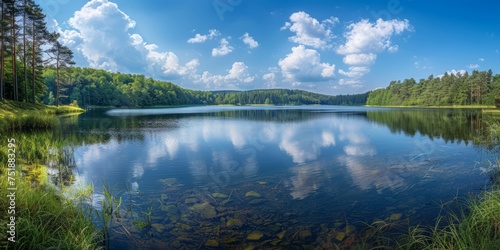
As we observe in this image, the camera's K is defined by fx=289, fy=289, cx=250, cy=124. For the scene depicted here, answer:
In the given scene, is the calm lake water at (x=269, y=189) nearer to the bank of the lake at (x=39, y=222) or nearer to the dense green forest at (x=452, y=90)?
the bank of the lake at (x=39, y=222)

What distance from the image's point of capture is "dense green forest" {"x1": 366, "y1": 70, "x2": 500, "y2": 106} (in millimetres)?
111875

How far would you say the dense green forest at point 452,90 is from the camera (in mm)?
111875

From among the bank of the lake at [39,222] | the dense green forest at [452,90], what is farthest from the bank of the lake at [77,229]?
the dense green forest at [452,90]

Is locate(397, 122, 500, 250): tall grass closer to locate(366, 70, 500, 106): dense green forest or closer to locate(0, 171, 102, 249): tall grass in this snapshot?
locate(0, 171, 102, 249): tall grass

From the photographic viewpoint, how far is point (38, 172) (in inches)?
524

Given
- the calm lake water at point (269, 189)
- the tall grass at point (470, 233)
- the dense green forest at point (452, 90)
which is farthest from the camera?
the dense green forest at point (452, 90)

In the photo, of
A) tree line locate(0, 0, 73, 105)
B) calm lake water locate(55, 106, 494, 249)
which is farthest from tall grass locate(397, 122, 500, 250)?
tree line locate(0, 0, 73, 105)

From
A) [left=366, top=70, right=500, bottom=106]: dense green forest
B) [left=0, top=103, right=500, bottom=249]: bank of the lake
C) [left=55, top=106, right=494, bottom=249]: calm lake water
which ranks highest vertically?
[left=366, top=70, right=500, bottom=106]: dense green forest

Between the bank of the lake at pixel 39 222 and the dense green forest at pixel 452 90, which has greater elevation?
the dense green forest at pixel 452 90

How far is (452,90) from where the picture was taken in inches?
4835

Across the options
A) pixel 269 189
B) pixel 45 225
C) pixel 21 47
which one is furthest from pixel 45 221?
pixel 21 47

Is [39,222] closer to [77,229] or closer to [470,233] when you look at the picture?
[77,229]

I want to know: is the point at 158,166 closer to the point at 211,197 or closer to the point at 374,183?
the point at 211,197

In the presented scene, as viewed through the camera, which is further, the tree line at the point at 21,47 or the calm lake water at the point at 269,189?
the tree line at the point at 21,47
